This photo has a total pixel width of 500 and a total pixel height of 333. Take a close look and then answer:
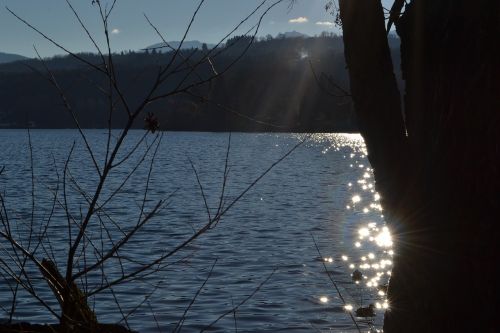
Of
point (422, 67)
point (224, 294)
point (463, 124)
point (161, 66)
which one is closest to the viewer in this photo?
point (161, 66)

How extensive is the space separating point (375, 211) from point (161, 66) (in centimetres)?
3532

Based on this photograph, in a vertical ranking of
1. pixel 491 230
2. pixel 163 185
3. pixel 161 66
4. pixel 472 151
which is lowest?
pixel 163 185

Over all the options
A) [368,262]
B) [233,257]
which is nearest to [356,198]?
[368,262]

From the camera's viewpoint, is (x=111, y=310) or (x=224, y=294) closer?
(x=111, y=310)

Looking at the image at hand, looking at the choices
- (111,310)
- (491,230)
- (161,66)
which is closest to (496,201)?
(491,230)

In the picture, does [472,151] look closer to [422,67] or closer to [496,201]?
[496,201]

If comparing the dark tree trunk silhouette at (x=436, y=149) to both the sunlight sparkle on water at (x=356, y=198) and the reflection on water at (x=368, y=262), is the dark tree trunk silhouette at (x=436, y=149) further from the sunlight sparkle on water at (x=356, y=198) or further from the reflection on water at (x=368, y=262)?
the sunlight sparkle on water at (x=356, y=198)

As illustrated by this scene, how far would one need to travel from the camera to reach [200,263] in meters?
19.7

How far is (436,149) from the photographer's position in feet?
10.8

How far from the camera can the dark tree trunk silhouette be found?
312 centimetres

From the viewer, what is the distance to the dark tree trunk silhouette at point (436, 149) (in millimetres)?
3119

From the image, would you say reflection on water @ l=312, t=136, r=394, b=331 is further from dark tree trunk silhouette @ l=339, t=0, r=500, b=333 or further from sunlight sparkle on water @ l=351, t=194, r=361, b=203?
dark tree trunk silhouette @ l=339, t=0, r=500, b=333

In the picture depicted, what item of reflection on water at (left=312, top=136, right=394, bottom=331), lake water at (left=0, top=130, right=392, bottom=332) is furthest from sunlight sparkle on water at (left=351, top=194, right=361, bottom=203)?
lake water at (left=0, top=130, right=392, bottom=332)

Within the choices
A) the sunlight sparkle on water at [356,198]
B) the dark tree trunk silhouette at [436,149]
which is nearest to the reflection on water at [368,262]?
the sunlight sparkle on water at [356,198]
